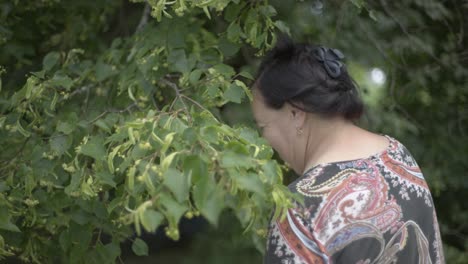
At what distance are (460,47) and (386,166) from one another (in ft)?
7.57

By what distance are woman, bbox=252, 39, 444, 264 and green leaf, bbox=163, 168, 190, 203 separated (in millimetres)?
445

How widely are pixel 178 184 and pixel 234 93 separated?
87 centimetres

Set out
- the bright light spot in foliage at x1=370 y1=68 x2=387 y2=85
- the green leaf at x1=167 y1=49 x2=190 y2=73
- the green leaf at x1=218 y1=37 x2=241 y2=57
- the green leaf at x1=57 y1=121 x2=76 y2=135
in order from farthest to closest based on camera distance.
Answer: the bright light spot in foliage at x1=370 y1=68 x2=387 y2=85, the green leaf at x1=218 y1=37 x2=241 y2=57, the green leaf at x1=167 y1=49 x2=190 y2=73, the green leaf at x1=57 y1=121 x2=76 y2=135

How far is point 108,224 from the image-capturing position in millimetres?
2422

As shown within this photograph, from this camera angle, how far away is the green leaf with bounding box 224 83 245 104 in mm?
2186

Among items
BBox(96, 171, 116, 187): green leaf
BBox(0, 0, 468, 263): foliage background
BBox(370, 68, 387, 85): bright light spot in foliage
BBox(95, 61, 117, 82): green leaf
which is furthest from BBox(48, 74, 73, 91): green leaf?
BBox(370, 68, 387, 85): bright light spot in foliage

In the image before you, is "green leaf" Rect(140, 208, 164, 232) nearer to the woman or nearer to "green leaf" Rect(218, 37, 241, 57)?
the woman

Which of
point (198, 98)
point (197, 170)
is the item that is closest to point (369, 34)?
point (198, 98)

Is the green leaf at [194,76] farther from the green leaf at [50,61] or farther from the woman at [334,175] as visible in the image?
the green leaf at [50,61]

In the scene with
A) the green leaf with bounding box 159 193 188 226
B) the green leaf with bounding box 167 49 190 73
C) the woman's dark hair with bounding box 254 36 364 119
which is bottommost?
the green leaf with bounding box 167 49 190 73

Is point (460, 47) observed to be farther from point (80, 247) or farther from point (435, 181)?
point (80, 247)

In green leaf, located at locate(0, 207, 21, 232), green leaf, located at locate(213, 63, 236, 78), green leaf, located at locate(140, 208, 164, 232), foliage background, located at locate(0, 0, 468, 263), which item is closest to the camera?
green leaf, located at locate(140, 208, 164, 232)

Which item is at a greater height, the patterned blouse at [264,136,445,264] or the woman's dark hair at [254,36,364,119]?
the woman's dark hair at [254,36,364,119]

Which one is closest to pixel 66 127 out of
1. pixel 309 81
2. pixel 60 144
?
pixel 60 144
